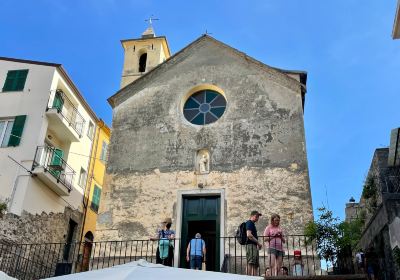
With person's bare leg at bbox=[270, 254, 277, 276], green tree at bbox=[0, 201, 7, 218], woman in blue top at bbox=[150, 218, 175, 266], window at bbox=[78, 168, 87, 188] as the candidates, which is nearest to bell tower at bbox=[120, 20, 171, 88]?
window at bbox=[78, 168, 87, 188]

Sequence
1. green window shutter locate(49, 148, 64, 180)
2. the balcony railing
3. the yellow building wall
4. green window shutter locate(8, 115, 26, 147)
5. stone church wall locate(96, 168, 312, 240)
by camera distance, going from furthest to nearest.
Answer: the yellow building wall → the balcony railing → green window shutter locate(49, 148, 64, 180) → green window shutter locate(8, 115, 26, 147) → stone church wall locate(96, 168, 312, 240)

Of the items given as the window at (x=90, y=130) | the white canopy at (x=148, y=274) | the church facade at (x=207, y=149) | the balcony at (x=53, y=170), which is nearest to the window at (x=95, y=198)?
the window at (x=90, y=130)

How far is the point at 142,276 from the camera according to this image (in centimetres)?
712

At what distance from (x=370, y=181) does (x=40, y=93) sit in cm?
1509

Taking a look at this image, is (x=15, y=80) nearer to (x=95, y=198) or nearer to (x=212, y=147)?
(x=95, y=198)

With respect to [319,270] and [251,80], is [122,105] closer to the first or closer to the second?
[251,80]

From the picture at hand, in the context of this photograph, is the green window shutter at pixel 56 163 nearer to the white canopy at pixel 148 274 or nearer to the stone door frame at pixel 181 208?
the stone door frame at pixel 181 208

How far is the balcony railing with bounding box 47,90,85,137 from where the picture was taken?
20859 mm

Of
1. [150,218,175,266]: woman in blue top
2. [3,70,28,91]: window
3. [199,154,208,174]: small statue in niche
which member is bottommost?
[150,218,175,266]: woman in blue top

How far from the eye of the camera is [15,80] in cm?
2134

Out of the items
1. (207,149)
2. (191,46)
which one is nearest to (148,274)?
(207,149)

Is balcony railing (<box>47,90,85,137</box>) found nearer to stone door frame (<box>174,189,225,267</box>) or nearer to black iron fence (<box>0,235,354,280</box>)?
black iron fence (<box>0,235,354,280</box>)

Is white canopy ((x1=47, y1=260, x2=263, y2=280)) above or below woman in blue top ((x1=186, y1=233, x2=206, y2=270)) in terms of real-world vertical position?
Result: below

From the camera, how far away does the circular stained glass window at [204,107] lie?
52.1 ft
